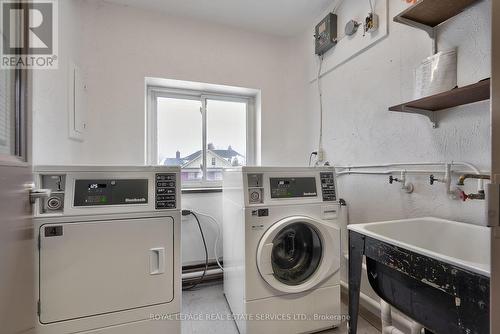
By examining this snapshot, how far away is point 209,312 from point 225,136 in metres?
1.72

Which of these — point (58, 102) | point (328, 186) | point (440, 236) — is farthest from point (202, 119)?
point (440, 236)

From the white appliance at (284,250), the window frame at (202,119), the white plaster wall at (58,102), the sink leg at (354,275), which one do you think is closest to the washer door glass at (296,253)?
the white appliance at (284,250)

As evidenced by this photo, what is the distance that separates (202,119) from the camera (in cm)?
261

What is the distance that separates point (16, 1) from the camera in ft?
2.61

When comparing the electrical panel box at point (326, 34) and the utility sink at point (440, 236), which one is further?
the electrical panel box at point (326, 34)

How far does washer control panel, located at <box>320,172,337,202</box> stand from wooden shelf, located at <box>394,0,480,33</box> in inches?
38.2

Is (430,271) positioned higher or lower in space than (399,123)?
lower

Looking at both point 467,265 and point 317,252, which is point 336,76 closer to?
point 317,252

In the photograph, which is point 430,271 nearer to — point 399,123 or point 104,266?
point 399,123

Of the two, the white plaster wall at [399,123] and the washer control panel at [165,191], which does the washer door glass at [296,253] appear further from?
the washer control panel at [165,191]

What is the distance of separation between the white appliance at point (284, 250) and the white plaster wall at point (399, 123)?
1.37 feet

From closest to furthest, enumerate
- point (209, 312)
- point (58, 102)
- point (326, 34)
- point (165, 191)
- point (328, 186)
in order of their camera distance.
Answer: point (165, 191) → point (58, 102) → point (328, 186) → point (209, 312) → point (326, 34)

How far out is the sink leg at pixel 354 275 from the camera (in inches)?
46.2

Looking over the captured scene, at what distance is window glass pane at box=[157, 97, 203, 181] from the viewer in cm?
251
